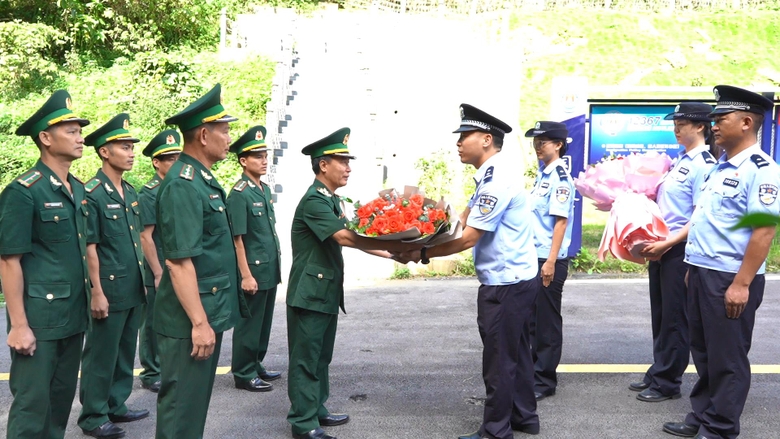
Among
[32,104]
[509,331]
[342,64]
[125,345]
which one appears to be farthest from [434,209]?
[32,104]

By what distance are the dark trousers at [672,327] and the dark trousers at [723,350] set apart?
78 cm

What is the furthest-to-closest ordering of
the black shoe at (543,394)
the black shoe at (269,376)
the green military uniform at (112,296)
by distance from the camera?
the black shoe at (269,376), the black shoe at (543,394), the green military uniform at (112,296)

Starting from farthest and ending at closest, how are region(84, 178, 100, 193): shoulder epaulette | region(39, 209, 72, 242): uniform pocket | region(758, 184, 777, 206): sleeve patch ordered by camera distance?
region(84, 178, 100, 193): shoulder epaulette, region(758, 184, 777, 206): sleeve patch, region(39, 209, 72, 242): uniform pocket

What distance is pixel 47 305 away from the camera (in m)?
3.92

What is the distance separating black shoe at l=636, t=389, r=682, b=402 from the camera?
18.2 feet

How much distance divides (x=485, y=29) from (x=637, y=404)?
1931 cm

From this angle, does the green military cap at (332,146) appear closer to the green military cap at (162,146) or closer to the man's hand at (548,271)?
the man's hand at (548,271)

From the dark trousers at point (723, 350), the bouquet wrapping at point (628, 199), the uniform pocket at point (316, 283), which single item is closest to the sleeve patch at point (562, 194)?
the bouquet wrapping at point (628, 199)

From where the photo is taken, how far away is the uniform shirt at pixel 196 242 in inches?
146

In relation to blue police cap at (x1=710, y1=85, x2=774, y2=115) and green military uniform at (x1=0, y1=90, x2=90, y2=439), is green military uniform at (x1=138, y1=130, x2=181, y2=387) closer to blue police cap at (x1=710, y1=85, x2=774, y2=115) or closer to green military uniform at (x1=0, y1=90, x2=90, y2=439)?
green military uniform at (x1=0, y1=90, x2=90, y2=439)

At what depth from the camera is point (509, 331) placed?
4.71m

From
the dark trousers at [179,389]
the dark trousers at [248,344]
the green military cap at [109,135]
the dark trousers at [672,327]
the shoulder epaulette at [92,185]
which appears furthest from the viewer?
the dark trousers at [248,344]

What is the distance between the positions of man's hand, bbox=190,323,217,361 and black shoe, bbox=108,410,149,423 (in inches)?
66.9

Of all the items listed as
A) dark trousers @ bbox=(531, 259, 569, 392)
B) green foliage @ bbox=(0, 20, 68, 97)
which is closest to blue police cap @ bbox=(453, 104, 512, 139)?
dark trousers @ bbox=(531, 259, 569, 392)
